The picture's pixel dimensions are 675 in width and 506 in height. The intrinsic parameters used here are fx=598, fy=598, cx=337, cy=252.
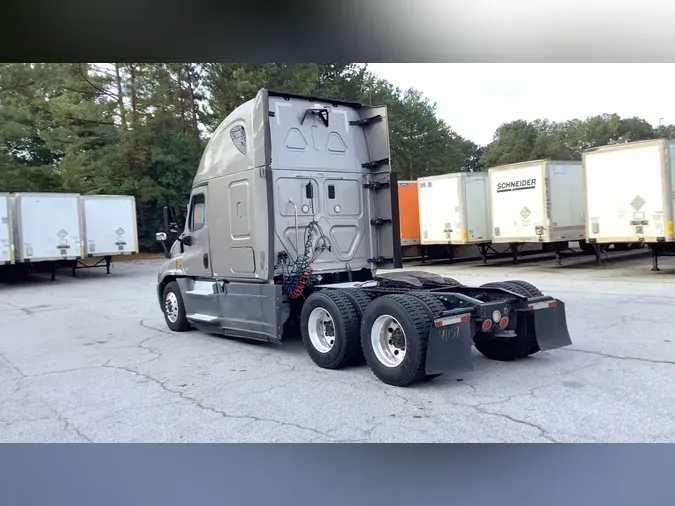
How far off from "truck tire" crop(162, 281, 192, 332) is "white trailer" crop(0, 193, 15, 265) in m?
11.9

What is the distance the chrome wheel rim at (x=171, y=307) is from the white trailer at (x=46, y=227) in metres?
12.0

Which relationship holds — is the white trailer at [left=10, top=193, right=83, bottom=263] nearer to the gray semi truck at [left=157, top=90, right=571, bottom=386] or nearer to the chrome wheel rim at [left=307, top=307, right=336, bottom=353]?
the gray semi truck at [left=157, top=90, right=571, bottom=386]

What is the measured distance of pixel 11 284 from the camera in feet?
70.6

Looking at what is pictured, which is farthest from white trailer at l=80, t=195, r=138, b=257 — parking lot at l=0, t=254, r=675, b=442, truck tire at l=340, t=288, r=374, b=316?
truck tire at l=340, t=288, r=374, b=316

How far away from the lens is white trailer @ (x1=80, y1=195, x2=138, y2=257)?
865 inches

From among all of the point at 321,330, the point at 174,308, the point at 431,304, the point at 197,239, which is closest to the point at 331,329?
the point at 321,330

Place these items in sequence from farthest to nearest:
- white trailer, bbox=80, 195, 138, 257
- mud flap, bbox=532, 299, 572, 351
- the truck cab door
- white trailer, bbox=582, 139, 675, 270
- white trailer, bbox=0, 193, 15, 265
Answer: white trailer, bbox=80, 195, 138, 257 → white trailer, bbox=0, 193, 15, 265 → white trailer, bbox=582, 139, 675, 270 → the truck cab door → mud flap, bbox=532, 299, 572, 351

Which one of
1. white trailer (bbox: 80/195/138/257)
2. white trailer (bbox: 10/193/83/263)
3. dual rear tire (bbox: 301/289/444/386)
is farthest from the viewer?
white trailer (bbox: 80/195/138/257)

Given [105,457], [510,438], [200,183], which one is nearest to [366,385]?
[510,438]

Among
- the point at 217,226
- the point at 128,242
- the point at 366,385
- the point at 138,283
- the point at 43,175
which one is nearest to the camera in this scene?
the point at 366,385

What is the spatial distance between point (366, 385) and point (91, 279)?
1812cm

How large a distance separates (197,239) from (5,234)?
1315cm

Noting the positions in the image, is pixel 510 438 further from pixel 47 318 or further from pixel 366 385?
pixel 47 318

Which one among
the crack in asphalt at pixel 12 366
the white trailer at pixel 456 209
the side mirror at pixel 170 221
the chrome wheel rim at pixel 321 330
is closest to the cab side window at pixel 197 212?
the side mirror at pixel 170 221
